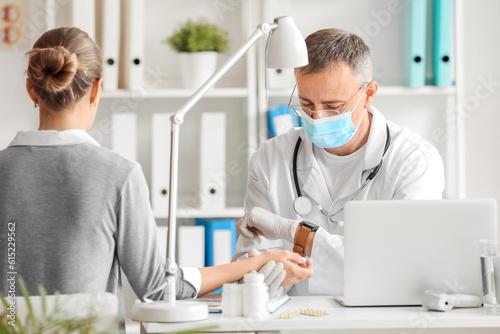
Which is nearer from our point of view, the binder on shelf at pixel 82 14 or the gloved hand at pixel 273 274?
the gloved hand at pixel 273 274

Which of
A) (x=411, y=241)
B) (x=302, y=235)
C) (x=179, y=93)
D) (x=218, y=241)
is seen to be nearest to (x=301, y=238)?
(x=302, y=235)

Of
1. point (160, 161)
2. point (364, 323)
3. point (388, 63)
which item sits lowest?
point (364, 323)

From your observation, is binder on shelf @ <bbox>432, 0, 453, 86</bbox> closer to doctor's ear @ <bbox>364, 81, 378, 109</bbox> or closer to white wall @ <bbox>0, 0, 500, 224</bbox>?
white wall @ <bbox>0, 0, 500, 224</bbox>

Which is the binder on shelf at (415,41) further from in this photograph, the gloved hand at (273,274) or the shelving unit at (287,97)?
the gloved hand at (273,274)

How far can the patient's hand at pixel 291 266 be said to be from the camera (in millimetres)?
1788

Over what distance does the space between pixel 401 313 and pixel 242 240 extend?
0.73m

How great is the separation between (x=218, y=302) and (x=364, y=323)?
39 centimetres

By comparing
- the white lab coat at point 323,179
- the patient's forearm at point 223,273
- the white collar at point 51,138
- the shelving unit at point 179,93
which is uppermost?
the shelving unit at point 179,93

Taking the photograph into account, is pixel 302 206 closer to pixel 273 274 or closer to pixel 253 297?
pixel 273 274

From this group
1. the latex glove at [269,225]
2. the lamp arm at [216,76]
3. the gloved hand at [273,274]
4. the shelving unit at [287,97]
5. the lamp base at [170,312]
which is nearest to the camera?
the lamp base at [170,312]

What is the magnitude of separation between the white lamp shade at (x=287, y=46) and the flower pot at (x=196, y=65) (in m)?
1.25

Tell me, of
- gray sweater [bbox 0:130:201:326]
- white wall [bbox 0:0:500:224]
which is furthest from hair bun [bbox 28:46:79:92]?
white wall [bbox 0:0:500:224]

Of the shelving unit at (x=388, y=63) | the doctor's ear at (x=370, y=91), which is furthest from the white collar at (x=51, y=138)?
the shelving unit at (x=388, y=63)

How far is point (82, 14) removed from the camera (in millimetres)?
2922
